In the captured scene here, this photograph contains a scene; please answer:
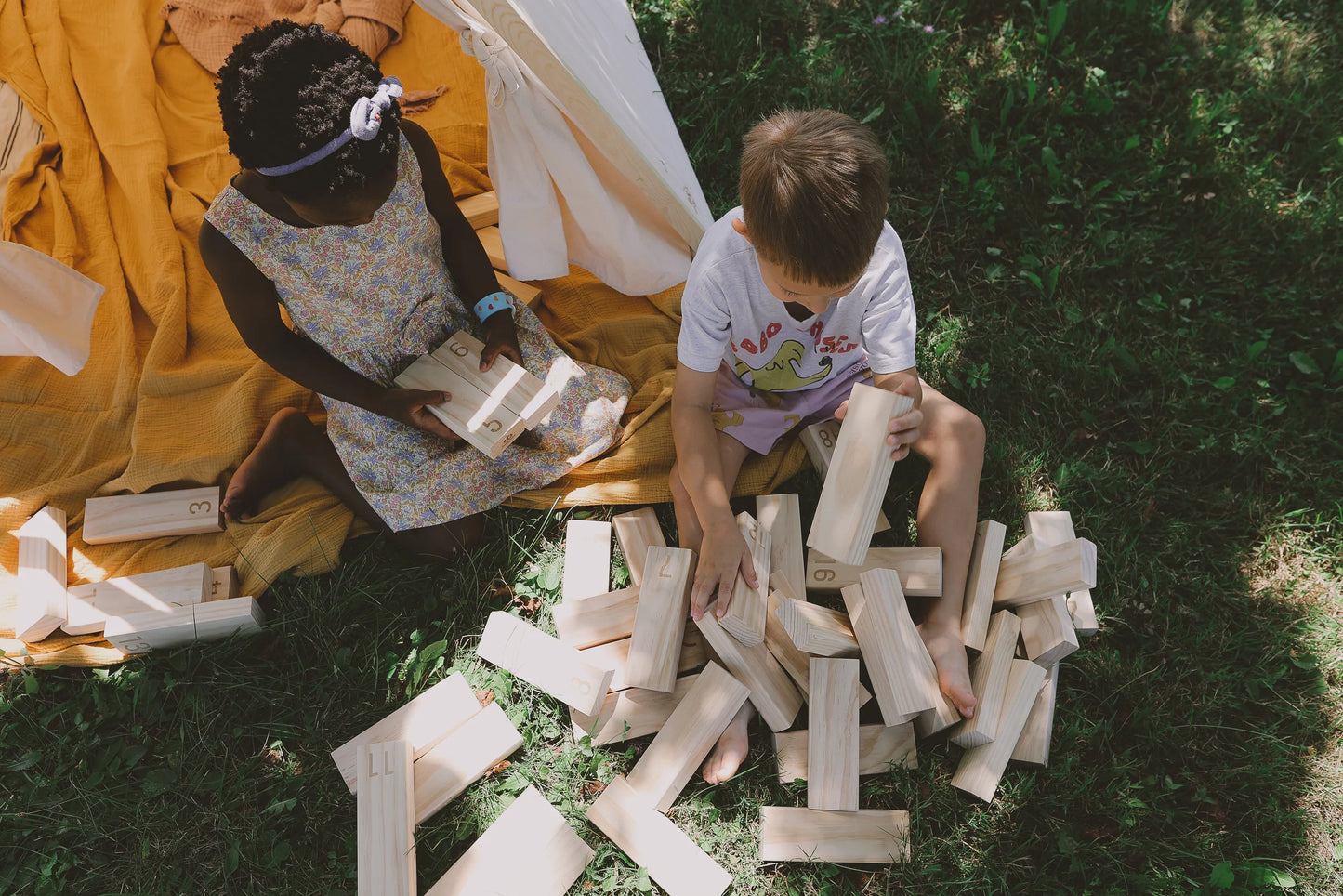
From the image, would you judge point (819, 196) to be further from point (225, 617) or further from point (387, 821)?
point (225, 617)

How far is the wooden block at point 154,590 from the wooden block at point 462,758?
80 cm

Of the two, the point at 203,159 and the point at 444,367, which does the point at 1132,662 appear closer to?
the point at 444,367

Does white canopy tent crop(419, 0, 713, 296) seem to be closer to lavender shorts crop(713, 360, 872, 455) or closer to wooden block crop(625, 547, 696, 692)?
lavender shorts crop(713, 360, 872, 455)

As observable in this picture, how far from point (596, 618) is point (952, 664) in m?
0.91

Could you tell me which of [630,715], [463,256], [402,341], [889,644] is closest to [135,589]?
[402,341]

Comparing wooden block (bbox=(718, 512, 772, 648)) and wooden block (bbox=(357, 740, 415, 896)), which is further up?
wooden block (bbox=(718, 512, 772, 648))

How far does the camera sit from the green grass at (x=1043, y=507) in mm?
2055

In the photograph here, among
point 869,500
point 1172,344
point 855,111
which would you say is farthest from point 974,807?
point 855,111

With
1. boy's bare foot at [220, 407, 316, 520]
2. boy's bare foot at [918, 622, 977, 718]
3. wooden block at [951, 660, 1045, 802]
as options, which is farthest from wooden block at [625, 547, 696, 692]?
boy's bare foot at [220, 407, 316, 520]

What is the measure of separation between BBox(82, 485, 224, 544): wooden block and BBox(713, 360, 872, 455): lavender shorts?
58.9 inches

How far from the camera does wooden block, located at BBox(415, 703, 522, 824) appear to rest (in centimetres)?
209

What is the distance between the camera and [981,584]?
2195 millimetres

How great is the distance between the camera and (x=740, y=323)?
6.91ft

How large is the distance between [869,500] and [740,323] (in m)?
0.55
